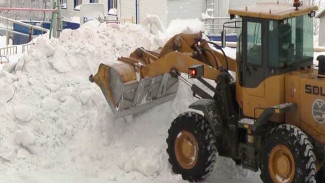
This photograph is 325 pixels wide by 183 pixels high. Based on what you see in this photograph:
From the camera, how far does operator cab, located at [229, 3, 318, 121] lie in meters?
7.80

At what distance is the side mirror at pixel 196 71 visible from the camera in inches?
336

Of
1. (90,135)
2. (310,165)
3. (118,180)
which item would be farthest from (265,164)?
(90,135)

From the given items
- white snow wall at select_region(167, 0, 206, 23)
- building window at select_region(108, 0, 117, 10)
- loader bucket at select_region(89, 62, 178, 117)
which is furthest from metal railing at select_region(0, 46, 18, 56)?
loader bucket at select_region(89, 62, 178, 117)

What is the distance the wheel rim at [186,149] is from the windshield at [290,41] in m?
1.73

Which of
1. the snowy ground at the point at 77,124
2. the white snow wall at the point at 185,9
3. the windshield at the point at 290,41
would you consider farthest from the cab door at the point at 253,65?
the white snow wall at the point at 185,9

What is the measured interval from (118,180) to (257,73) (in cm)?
261

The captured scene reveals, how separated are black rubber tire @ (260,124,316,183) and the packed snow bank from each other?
1.81 meters

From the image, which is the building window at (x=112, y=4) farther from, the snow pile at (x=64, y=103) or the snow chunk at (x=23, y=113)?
the snow chunk at (x=23, y=113)

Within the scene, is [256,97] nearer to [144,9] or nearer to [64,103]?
[64,103]

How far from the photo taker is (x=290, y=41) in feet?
26.0

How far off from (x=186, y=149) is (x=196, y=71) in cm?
119

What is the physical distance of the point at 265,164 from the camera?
303 inches

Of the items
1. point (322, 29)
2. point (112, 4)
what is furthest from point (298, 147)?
point (112, 4)

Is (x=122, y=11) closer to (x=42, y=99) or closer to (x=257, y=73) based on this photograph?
(x=42, y=99)
